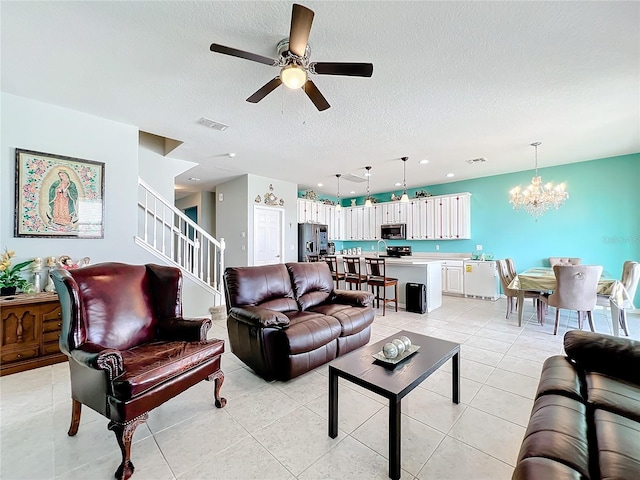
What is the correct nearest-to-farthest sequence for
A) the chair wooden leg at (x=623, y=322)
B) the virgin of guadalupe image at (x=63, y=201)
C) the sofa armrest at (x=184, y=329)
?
the sofa armrest at (x=184, y=329) < the virgin of guadalupe image at (x=63, y=201) < the chair wooden leg at (x=623, y=322)

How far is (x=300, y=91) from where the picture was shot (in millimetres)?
2775

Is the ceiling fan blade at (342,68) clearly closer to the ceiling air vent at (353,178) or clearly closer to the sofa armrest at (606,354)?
the sofa armrest at (606,354)

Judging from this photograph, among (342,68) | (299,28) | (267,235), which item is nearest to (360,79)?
(342,68)

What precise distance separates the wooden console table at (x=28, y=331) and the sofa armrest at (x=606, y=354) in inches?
181

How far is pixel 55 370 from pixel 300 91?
3.77 m

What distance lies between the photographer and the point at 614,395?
142cm

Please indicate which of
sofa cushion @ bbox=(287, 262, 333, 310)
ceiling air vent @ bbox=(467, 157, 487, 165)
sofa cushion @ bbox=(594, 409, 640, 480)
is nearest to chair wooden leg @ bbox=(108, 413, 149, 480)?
sofa cushion @ bbox=(287, 262, 333, 310)

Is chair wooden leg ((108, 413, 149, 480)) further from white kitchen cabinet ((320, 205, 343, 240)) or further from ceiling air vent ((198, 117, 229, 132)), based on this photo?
white kitchen cabinet ((320, 205, 343, 240))

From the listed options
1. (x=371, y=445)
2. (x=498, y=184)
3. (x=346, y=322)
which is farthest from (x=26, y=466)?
(x=498, y=184)

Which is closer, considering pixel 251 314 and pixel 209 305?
pixel 251 314

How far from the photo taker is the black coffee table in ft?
4.74

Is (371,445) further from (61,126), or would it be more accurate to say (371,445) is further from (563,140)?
(563,140)

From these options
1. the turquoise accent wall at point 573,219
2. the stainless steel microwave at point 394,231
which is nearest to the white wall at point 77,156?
the stainless steel microwave at point 394,231

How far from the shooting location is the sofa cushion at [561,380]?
1474 mm
